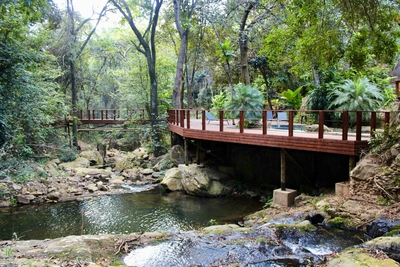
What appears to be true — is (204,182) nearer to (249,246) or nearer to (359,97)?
(359,97)

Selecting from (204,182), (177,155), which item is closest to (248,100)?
(204,182)

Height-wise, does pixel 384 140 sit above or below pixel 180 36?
below

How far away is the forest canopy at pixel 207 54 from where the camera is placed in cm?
821

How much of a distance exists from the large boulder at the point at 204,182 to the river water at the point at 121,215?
315mm

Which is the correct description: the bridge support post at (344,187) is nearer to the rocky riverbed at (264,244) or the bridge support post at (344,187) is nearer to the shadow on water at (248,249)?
the rocky riverbed at (264,244)

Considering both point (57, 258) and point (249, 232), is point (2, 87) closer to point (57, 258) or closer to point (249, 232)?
point (57, 258)

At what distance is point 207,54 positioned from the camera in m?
22.1

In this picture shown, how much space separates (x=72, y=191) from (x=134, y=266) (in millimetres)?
8353

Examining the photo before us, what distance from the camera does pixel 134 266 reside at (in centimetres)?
446

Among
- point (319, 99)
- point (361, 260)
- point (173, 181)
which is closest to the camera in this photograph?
point (361, 260)

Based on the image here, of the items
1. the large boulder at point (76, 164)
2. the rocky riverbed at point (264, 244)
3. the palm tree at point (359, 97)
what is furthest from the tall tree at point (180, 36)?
the rocky riverbed at point (264, 244)

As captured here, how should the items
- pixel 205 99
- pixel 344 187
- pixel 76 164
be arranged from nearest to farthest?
1. pixel 344 187
2. pixel 76 164
3. pixel 205 99

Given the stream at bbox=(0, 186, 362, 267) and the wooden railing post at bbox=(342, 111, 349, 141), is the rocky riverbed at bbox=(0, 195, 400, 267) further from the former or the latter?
the wooden railing post at bbox=(342, 111, 349, 141)

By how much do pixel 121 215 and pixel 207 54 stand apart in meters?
15.3
